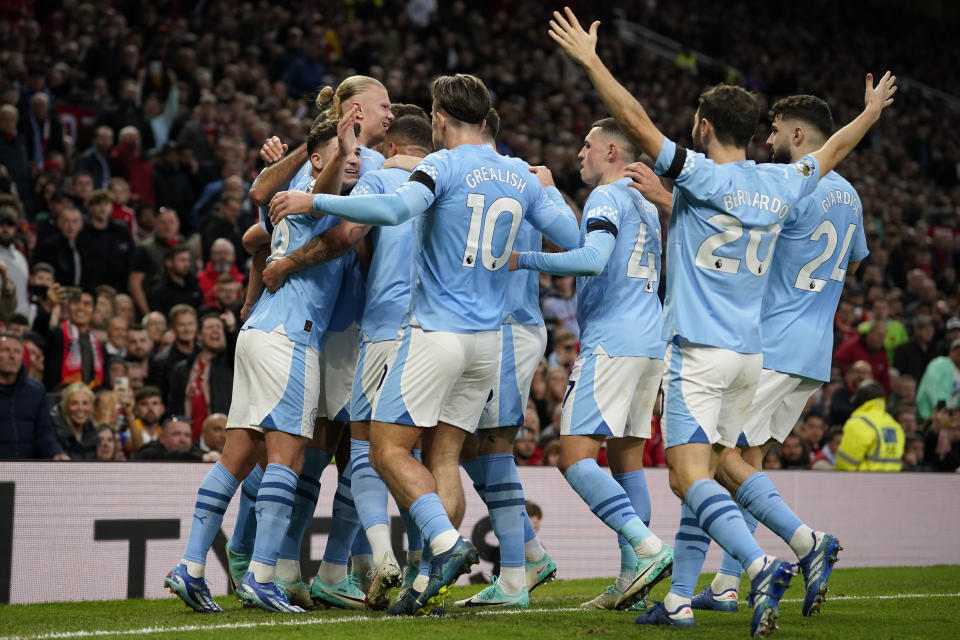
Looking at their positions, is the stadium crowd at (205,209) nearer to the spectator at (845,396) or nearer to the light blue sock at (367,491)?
the spectator at (845,396)

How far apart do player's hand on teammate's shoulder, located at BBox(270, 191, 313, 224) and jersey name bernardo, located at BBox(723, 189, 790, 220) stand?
1.98 meters

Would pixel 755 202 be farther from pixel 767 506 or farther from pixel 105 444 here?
pixel 105 444

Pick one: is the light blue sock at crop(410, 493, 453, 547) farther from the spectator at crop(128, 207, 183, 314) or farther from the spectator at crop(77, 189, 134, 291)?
the spectator at crop(77, 189, 134, 291)

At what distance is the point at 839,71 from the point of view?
97.9ft

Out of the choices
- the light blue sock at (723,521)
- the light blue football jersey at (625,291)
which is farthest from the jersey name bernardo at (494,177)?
the light blue sock at (723,521)

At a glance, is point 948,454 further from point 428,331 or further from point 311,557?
point 428,331

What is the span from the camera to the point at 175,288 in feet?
38.3

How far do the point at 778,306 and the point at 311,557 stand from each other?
3713 millimetres

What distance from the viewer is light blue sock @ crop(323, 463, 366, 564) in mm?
6645

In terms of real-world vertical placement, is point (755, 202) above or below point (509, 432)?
above

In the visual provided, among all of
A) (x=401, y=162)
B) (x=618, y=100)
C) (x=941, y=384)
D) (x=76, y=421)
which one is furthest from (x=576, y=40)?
(x=941, y=384)

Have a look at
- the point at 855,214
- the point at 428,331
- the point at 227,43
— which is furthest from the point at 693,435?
the point at 227,43

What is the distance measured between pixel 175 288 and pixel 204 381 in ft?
5.69

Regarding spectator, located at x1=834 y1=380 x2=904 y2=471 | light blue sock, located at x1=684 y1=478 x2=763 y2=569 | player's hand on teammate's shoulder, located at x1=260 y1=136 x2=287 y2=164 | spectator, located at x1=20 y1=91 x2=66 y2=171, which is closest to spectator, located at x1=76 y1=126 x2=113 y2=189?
spectator, located at x1=20 y1=91 x2=66 y2=171
